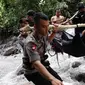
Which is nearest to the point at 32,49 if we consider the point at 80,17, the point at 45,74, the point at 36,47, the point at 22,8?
the point at 36,47

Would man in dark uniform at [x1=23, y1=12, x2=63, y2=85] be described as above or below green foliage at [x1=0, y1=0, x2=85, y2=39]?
above

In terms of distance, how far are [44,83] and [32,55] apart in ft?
1.48

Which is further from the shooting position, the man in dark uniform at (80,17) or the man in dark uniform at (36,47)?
the man in dark uniform at (80,17)

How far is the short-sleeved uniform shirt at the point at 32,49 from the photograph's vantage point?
9.29 ft

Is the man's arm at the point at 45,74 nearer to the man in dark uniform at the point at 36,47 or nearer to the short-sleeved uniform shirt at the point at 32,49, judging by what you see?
the man in dark uniform at the point at 36,47

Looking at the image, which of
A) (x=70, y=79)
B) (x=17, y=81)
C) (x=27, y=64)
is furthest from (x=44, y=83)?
(x=17, y=81)

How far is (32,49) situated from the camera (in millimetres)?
2871

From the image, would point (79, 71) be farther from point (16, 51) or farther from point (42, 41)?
point (16, 51)

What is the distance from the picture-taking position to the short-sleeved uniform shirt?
2830 mm

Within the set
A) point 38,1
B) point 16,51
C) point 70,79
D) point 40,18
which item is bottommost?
point 16,51

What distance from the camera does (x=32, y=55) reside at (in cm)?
282

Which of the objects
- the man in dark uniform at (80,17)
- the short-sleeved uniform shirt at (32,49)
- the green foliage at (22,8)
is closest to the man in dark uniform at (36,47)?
the short-sleeved uniform shirt at (32,49)

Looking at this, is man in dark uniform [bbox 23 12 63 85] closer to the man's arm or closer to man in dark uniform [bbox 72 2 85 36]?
the man's arm

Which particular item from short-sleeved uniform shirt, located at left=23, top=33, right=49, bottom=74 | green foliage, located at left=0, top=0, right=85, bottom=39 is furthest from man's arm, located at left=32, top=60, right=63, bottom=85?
green foliage, located at left=0, top=0, right=85, bottom=39
